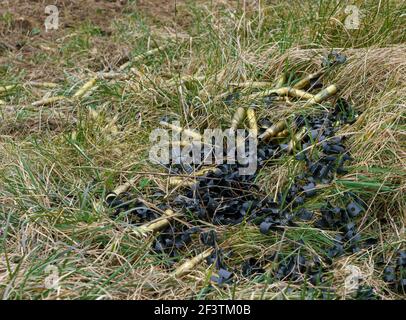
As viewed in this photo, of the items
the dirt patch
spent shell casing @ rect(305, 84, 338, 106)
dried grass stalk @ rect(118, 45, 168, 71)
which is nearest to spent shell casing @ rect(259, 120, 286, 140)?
spent shell casing @ rect(305, 84, 338, 106)

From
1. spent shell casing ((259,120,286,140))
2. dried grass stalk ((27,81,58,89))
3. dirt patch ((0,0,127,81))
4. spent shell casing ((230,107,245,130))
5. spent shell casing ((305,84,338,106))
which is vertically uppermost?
spent shell casing ((305,84,338,106))

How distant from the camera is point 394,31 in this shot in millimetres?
3363

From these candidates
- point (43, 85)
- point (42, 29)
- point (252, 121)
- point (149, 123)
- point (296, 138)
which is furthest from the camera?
point (42, 29)

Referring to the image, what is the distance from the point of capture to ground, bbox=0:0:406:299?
237cm

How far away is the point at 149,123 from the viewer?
10.6ft

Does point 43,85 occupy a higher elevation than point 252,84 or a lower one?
lower

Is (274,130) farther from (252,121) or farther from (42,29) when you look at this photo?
(42,29)

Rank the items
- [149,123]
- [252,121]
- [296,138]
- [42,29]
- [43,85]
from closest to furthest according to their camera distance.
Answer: [296,138] → [252,121] → [149,123] → [43,85] → [42,29]

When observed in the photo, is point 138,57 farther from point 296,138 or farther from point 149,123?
point 296,138

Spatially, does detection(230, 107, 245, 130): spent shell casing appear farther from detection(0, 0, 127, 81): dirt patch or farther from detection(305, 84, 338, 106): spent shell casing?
detection(0, 0, 127, 81): dirt patch

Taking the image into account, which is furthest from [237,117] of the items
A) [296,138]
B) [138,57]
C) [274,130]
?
[138,57]

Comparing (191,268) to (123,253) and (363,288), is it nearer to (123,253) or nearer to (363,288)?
(123,253)

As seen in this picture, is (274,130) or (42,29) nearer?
(274,130)
